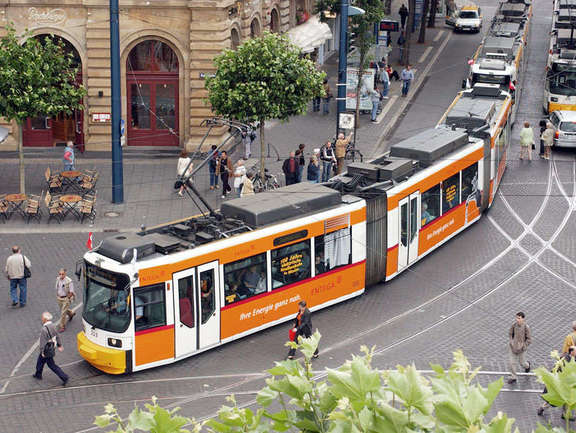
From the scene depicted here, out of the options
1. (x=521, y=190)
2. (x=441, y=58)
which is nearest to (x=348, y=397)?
(x=521, y=190)

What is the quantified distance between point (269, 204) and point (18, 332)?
5565mm

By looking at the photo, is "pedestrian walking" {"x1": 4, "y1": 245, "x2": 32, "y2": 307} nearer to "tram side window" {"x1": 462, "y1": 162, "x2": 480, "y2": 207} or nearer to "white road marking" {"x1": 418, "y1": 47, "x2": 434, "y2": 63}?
"tram side window" {"x1": 462, "y1": 162, "x2": 480, "y2": 207}

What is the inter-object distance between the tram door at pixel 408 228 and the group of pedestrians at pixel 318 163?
259 inches

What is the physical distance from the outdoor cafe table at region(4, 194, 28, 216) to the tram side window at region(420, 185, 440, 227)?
11.0m

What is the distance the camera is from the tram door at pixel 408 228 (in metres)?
22.6

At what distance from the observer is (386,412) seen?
624cm

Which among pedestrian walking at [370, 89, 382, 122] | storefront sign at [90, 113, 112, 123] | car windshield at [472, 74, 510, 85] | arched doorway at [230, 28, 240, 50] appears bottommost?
storefront sign at [90, 113, 112, 123]

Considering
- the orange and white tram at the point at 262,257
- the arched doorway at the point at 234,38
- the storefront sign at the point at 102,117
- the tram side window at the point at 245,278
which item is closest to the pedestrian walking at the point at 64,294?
the orange and white tram at the point at 262,257

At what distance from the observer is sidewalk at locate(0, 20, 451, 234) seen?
27.1 m

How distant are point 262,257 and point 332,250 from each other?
2.16 meters

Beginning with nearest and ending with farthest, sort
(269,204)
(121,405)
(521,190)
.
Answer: (121,405) < (269,204) < (521,190)

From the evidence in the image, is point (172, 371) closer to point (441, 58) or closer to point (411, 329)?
point (411, 329)

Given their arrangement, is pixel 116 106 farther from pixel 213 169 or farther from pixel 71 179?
pixel 213 169

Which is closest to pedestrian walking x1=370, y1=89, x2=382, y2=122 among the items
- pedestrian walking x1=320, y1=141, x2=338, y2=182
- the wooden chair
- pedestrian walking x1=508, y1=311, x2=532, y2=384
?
pedestrian walking x1=320, y1=141, x2=338, y2=182
